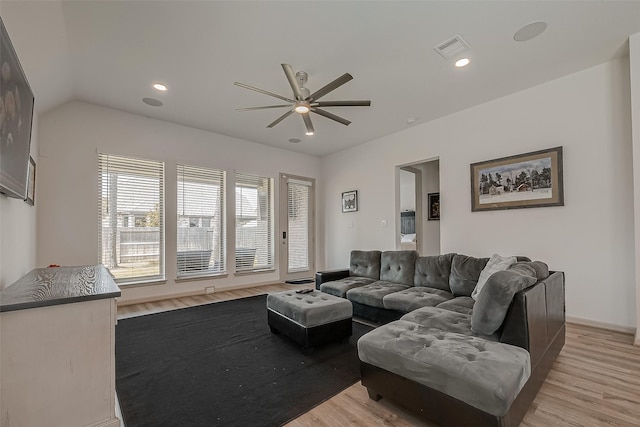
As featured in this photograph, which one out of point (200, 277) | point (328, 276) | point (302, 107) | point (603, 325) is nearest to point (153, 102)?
point (302, 107)

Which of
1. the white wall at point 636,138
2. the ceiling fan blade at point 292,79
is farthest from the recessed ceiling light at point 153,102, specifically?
the white wall at point 636,138

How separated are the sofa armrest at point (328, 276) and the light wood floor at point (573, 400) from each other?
2.00 m

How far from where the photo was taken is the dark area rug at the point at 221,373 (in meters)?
1.72

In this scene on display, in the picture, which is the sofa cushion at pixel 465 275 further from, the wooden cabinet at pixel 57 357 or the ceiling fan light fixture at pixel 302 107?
the wooden cabinet at pixel 57 357

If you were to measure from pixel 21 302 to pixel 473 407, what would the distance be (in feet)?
7.35

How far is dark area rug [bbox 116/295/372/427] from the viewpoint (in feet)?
5.64

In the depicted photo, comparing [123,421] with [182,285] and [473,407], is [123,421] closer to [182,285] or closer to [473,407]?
[473,407]

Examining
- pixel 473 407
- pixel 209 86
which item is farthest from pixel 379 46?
pixel 473 407

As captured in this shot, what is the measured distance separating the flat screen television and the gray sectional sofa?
7.91 feet

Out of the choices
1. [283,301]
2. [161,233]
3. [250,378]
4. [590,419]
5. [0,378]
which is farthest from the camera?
[161,233]

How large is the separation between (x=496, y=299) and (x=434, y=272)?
1686 mm

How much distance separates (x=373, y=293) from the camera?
10.6 ft

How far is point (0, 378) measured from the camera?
1248 millimetres

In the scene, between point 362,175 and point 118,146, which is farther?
point 362,175
